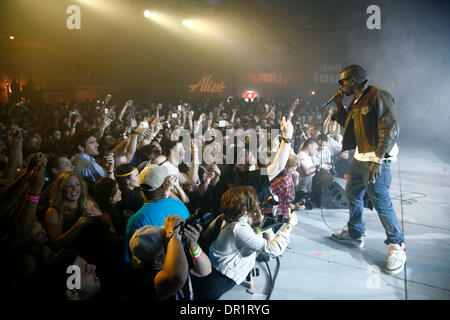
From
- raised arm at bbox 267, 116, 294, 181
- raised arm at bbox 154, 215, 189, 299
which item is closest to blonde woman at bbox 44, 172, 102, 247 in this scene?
raised arm at bbox 154, 215, 189, 299

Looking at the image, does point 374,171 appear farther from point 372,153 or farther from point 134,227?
point 134,227

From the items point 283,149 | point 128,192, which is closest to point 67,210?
point 128,192

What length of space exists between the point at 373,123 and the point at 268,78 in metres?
21.9

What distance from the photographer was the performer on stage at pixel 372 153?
2.95 m

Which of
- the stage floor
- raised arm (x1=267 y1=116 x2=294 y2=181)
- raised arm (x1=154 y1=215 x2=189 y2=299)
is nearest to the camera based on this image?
raised arm (x1=154 y1=215 x2=189 y2=299)

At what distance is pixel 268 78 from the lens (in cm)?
2395

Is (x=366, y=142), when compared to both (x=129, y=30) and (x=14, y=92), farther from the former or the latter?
(x=14, y=92)

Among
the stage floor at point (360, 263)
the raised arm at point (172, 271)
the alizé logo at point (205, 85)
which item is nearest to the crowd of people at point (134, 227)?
the raised arm at point (172, 271)

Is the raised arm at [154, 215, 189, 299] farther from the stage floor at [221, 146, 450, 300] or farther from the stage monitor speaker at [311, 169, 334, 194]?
the stage monitor speaker at [311, 169, 334, 194]

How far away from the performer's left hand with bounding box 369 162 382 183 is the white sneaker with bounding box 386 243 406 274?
726mm

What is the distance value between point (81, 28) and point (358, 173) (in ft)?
45.2

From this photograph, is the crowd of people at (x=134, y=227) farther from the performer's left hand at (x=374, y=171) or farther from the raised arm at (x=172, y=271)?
the performer's left hand at (x=374, y=171)

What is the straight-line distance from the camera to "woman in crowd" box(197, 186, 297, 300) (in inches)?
92.0

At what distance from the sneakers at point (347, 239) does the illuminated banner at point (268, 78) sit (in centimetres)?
2151
